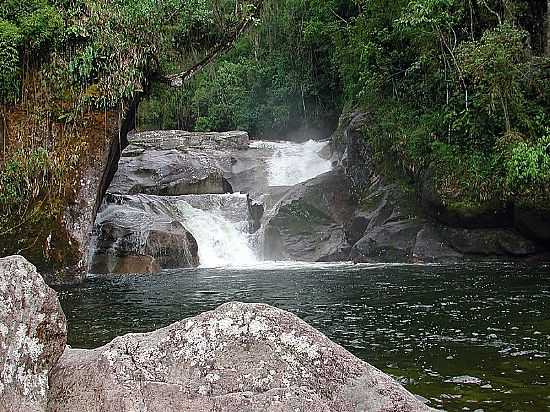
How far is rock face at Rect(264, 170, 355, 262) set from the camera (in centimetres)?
2330

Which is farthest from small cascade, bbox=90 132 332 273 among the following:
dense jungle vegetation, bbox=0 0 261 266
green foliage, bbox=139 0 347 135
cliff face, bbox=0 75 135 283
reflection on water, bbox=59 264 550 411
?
green foliage, bbox=139 0 347 135

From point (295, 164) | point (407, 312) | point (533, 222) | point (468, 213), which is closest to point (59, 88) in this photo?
point (407, 312)

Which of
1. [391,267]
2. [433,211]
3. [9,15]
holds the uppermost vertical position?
[9,15]

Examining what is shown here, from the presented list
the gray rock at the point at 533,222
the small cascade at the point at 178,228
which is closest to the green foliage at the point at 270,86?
the small cascade at the point at 178,228

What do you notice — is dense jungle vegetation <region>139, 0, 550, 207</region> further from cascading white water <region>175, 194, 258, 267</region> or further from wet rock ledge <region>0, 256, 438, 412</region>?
wet rock ledge <region>0, 256, 438, 412</region>

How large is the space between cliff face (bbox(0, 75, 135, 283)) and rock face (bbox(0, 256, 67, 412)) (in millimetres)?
13738

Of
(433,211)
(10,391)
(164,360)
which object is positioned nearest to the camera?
(10,391)

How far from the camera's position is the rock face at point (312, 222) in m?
23.3

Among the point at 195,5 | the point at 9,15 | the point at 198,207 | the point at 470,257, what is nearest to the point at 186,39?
the point at 195,5

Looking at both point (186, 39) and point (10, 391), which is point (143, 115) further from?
point (10, 391)

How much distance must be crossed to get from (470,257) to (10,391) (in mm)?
18612

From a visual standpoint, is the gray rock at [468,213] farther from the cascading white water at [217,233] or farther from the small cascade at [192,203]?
the cascading white water at [217,233]

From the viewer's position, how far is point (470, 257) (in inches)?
803

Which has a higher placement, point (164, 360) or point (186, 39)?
point (186, 39)
